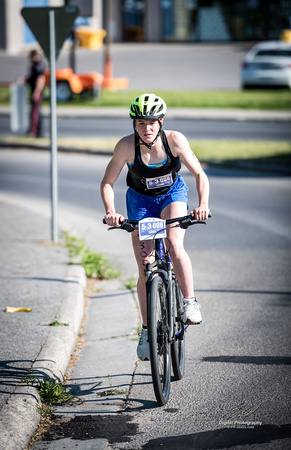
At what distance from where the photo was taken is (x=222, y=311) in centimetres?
640

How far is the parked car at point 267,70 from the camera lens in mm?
29562

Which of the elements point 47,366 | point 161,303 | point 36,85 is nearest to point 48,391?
point 47,366

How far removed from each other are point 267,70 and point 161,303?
26657 millimetres

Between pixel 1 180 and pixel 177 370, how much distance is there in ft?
31.2

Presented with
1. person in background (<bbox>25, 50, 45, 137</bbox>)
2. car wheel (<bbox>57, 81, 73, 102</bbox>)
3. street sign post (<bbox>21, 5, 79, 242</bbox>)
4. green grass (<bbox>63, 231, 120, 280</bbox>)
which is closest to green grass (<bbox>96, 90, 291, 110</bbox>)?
car wheel (<bbox>57, 81, 73, 102</bbox>)

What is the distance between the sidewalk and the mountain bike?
2.47 feet

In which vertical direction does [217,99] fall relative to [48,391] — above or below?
below

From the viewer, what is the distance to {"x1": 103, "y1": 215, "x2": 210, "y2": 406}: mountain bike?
430 cm

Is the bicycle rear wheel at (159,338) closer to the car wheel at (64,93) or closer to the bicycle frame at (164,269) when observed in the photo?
the bicycle frame at (164,269)

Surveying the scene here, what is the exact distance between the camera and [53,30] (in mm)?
8438

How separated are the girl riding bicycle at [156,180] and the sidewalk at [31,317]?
0.77 meters

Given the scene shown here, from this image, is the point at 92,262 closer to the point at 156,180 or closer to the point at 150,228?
the point at 156,180

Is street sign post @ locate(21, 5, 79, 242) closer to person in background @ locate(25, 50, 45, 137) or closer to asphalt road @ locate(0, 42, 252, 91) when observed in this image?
person in background @ locate(25, 50, 45, 137)

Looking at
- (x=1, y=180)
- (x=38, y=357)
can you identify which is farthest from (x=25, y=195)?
(x=38, y=357)
